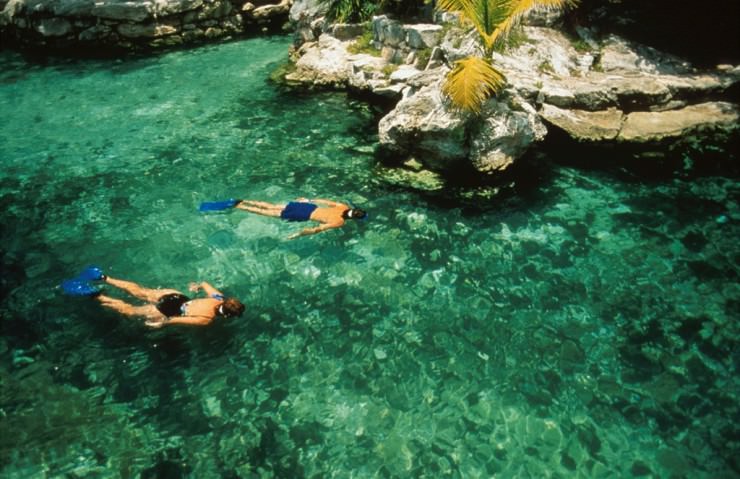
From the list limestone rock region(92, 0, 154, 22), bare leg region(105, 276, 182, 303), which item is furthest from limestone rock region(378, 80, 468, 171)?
limestone rock region(92, 0, 154, 22)

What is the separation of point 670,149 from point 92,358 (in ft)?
39.8

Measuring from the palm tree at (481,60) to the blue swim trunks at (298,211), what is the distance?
3.57 meters

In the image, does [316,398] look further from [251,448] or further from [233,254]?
[233,254]

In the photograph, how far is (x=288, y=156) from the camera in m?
11.5

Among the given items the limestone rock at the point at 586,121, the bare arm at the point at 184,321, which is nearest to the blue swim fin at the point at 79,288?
the bare arm at the point at 184,321

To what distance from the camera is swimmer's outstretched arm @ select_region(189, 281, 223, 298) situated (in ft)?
23.6

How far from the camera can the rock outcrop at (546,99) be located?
9641 millimetres

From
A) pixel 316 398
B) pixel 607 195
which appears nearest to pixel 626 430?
pixel 316 398

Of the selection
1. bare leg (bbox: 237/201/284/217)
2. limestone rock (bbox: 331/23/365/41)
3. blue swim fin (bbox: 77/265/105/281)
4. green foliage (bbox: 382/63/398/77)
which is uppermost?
limestone rock (bbox: 331/23/365/41)

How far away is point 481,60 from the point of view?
8945 mm

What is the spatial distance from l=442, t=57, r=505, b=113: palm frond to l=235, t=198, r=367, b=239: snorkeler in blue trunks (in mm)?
2959

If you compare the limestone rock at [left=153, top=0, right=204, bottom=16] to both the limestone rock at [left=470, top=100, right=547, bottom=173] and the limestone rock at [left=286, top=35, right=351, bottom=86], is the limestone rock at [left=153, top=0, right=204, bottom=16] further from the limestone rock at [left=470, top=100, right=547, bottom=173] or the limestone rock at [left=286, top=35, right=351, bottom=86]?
the limestone rock at [left=470, top=100, right=547, bottom=173]

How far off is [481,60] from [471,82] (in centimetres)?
65

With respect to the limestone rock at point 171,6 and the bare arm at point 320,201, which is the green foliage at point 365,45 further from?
the limestone rock at point 171,6
